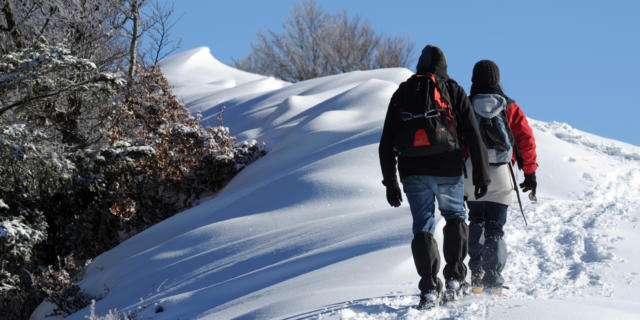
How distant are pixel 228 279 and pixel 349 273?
1566mm

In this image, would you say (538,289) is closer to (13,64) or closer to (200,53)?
(13,64)

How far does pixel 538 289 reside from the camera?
4980mm

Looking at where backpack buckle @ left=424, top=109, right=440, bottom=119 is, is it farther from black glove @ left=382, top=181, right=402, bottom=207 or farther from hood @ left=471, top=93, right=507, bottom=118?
hood @ left=471, top=93, right=507, bottom=118

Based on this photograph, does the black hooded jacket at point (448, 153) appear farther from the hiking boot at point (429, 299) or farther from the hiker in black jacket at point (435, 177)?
the hiking boot at point (429, 299)

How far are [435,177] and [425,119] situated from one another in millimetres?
371

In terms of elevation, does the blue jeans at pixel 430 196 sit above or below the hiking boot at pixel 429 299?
above

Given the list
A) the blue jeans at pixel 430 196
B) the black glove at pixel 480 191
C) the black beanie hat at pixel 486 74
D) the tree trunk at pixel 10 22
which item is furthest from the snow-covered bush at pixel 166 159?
the black glove at pixel 480 191

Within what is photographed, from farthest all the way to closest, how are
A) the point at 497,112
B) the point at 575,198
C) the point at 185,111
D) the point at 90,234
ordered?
the point at 185,111 < the point at 90,234 < the point at 575,198 < the point at 497,112

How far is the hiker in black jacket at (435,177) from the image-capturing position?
4.05 m

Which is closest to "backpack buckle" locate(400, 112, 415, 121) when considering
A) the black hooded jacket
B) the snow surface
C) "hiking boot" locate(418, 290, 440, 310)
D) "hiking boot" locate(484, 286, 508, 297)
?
the black hooded jacket

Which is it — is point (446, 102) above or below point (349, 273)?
above

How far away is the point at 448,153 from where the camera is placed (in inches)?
159

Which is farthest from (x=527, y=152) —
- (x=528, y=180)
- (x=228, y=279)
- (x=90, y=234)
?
(x=90, y=234)

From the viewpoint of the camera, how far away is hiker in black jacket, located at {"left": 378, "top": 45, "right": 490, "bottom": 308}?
405cm
